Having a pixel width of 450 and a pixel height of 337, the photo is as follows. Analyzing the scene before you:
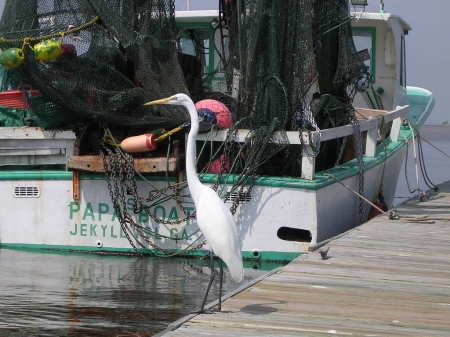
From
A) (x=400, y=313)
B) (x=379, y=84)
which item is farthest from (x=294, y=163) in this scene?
(x=379, y=84)

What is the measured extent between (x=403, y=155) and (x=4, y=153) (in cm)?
695

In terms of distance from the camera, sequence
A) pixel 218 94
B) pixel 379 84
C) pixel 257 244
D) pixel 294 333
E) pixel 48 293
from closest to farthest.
Result: 1. pixel 294 333
2. pixel 48 293
3. pixel 257 244
4. pixel 218 94
5. pixel 379 84

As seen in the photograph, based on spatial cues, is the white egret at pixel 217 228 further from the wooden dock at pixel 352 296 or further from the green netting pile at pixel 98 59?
the green netting pile at pixel 98 59

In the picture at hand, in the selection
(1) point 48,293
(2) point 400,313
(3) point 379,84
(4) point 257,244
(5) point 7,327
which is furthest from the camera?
(3) point 379,84

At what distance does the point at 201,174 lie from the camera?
30.9 feet

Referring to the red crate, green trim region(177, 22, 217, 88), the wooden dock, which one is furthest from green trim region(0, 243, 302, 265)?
green trim region(177, 22, 217, 88)

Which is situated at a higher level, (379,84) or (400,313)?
(379,84)

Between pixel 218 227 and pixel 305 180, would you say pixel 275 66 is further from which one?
pixel 218 227

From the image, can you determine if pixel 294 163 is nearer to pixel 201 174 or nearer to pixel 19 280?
pixel 201 174

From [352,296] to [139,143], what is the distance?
3254 millimetres

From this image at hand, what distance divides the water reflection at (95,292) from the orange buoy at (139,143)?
1145 mm

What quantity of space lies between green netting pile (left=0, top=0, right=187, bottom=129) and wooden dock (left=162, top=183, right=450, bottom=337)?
235 centimetres

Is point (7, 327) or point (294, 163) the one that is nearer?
point (7, 327)

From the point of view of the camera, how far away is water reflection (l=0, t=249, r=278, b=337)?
7289 mm
